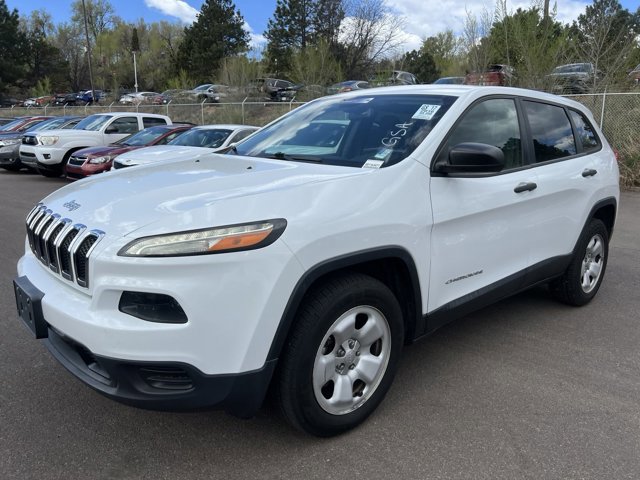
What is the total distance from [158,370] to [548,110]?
11.3ft

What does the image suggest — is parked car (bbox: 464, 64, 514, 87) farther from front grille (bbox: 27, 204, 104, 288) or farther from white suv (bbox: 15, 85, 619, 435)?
front grille (bbox: 27, 204, 104, 288)

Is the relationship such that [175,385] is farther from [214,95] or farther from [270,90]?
[214,95]

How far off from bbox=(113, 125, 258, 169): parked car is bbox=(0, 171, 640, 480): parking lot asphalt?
18.3ft

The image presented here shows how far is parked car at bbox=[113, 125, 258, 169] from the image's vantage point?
30.0ft

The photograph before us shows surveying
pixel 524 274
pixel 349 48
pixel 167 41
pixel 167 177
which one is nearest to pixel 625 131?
pixel 524 274

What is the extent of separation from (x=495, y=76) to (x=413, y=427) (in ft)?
55.1

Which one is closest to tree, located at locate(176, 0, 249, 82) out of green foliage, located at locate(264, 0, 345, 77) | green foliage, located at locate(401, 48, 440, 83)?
green foliage, located at locate(264, 0, 345, 77)

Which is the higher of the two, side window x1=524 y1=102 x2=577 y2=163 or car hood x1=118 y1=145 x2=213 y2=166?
side window x1=524 y1=102 x2=577 y2=163

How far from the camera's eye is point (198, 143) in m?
10.4

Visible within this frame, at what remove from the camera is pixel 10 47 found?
62.0 metres

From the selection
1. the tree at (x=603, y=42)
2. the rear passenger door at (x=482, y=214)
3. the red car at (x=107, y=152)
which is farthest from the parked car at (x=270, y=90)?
the rear passenger door at (x=482, y=214)

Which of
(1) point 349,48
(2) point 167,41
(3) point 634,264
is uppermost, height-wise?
(2) point 167,41

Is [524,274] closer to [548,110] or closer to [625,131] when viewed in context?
[548,110]

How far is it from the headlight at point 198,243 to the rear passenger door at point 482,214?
1.14 meters
